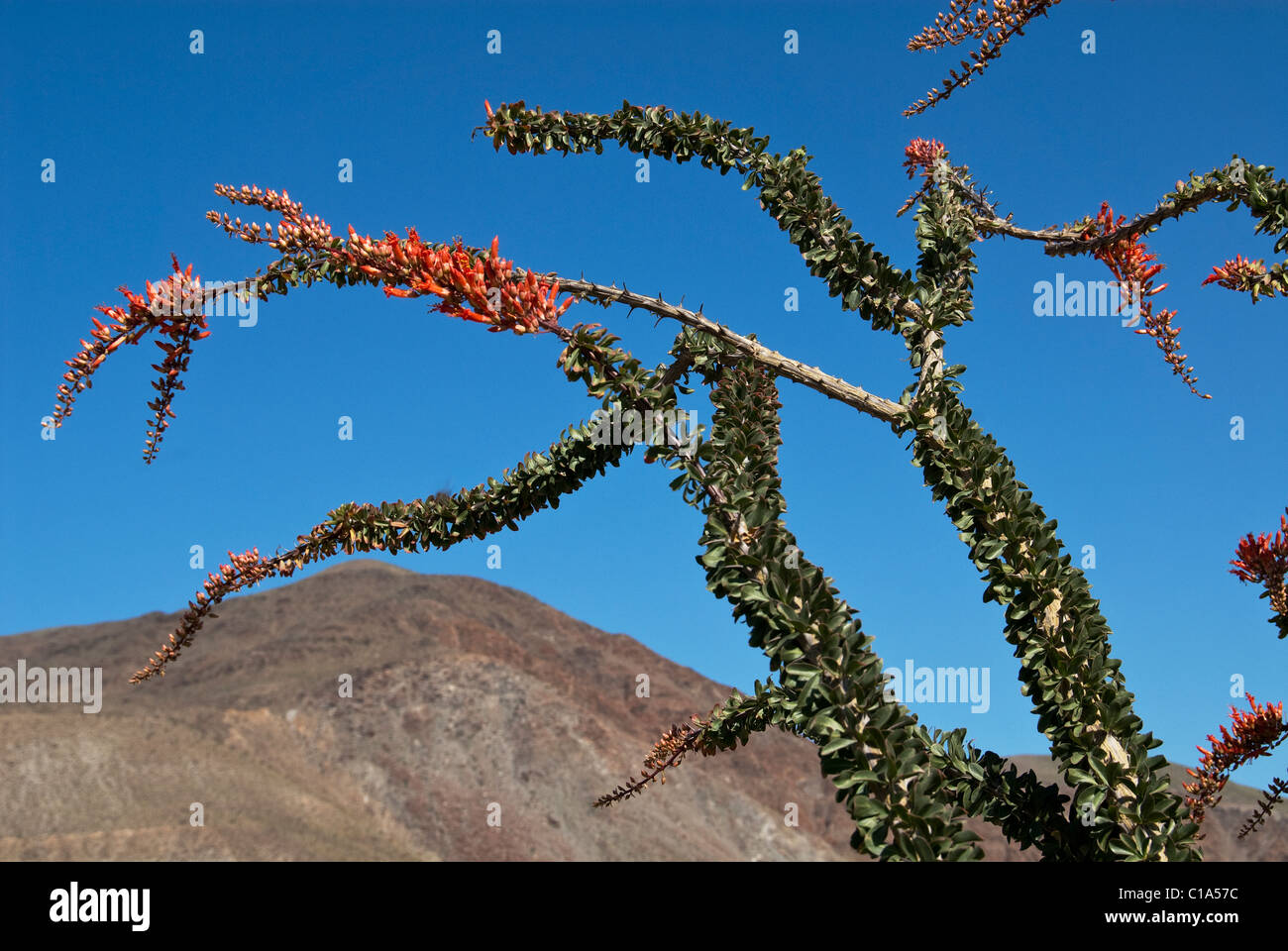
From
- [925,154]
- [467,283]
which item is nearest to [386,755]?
[925,154]

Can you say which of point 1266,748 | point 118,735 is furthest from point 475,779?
point 1266,748

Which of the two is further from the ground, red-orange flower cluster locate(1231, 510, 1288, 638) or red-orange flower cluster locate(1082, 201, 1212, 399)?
red-orange flower cluster locate(1082, 201, 1212, 399)

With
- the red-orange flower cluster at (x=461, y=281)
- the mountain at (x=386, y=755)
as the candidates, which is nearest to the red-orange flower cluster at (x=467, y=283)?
the red-orange flower cluster at (x=461, y=281)

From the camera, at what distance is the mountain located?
43406mm

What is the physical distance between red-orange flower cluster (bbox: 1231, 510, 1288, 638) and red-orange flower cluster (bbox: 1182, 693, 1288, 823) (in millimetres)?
539

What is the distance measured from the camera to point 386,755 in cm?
5412

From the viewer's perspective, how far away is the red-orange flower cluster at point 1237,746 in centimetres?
569

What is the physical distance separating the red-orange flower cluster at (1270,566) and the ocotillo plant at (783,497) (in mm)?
15

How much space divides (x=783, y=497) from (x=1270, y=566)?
3.66 meters

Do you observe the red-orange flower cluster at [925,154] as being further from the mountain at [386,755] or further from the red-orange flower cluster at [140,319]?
the mountain at [386,755]

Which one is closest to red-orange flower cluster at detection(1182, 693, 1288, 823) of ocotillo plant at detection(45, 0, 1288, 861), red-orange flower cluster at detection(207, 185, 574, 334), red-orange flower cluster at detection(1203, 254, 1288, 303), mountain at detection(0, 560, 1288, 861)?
ocotillo plant at detection(45, 0, 1288, 861)

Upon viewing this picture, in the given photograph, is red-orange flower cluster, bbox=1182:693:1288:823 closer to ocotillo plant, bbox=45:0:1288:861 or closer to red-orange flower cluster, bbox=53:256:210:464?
ocotillo plant, bbox=45:0:1288:861
